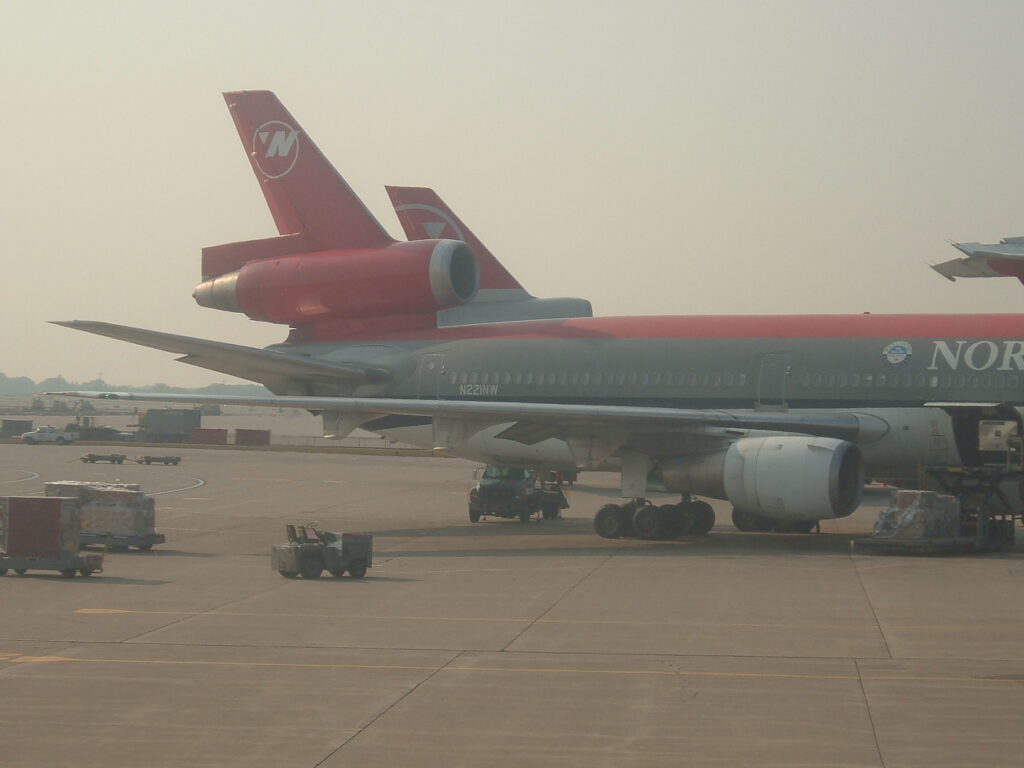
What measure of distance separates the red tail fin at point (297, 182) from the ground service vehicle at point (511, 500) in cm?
611

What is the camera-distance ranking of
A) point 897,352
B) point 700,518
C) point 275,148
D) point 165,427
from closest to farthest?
1. point 897,352
2. point 700,518
3. point 275,148
4. point 165,427

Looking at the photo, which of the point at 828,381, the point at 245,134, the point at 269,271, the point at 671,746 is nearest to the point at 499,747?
the point at 671,746

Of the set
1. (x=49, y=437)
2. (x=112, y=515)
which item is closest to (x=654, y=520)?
(x=112, y=515)

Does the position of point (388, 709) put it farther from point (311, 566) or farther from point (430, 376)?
point (430, 376)

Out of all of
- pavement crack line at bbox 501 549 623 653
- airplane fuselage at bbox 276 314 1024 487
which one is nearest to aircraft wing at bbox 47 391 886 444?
airplane fuselage at bbox 276 314 1024 487

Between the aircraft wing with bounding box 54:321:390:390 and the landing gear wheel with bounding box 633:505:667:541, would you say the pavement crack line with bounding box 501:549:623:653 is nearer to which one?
the landing gear wheel with bounding box 633:505:667:541

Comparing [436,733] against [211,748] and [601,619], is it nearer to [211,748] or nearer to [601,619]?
[211,748]

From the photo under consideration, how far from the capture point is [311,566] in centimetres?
1936

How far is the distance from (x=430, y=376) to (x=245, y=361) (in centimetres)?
407

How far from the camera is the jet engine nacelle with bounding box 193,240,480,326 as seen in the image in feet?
97.1

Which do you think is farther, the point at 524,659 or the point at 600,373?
the point at 600,373

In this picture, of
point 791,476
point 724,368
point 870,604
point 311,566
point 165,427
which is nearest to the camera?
point 870,604

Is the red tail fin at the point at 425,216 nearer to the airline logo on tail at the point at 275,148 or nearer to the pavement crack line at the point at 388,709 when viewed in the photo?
the airline logo on tail at the point at 275,148

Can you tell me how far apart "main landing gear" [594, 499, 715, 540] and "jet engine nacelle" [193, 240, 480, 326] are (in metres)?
6.82
